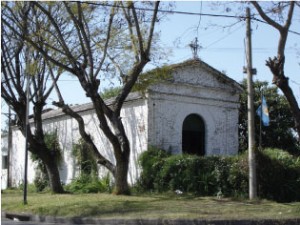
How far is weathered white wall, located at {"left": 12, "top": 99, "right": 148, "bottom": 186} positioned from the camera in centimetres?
2353

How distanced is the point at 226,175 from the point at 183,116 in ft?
17.4

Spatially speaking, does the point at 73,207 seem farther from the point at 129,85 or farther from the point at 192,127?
the point at 192,127

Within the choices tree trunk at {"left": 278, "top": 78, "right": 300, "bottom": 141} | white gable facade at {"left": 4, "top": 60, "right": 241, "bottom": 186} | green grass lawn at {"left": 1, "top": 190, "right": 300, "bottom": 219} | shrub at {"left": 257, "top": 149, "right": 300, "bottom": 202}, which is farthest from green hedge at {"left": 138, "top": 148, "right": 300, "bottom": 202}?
tree trunk at {"left": 278, "top": 78, "right": 300, "bottom": 141}

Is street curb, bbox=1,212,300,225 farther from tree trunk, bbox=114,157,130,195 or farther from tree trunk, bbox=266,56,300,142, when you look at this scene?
tree trunk, bbox=114,157,130,195

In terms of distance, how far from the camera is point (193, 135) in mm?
24906

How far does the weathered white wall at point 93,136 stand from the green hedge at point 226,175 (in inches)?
75.7

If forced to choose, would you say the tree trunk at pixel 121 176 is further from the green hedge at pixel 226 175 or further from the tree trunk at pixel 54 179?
the tree trunk at pixel 54 179

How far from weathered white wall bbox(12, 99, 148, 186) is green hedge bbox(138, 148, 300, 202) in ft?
6.31

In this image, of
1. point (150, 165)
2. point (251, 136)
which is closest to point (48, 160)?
point (150, 165)

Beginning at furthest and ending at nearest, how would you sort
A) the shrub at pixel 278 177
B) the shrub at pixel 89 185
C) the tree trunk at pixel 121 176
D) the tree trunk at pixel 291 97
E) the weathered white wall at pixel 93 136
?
the weathered white wall at pixel 93 136 < the shrub at pixel 89 185 < the tree trunk at pixel 121 176 < the shrub at pixel 278 177 < the tree trunk at pixel 291 97

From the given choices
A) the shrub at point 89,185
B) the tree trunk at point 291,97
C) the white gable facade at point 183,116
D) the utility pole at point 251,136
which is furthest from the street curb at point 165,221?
the white gable facade at point 183,116

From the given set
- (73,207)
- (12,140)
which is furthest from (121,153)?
(12,140)

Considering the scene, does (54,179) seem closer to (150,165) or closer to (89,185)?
(89,185)

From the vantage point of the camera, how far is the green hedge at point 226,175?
18.7m
